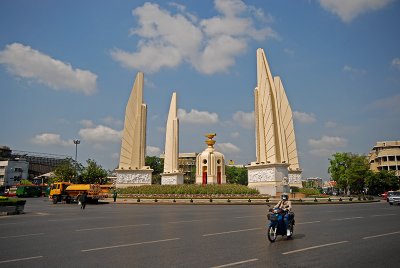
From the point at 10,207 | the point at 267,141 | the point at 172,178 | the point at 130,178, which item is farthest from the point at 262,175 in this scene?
the point at 10,207

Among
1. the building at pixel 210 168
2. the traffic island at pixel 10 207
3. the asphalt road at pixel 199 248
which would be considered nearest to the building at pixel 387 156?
the building at pixel 210 168

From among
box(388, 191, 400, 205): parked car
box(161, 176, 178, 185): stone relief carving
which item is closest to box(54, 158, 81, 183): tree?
box(161, 176, 178, 185): stone relief carving

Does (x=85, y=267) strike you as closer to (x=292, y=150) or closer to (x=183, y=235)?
(x=183, y=235)

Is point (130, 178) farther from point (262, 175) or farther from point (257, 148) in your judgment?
point (262, 175)

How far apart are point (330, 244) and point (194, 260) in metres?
3.88

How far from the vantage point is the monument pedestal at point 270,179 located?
3516 cm

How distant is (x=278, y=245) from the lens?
8422 millimetres

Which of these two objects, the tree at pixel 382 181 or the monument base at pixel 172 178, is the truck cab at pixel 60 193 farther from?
the tree at pixel 382 181

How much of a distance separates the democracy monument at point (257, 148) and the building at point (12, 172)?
140 feet

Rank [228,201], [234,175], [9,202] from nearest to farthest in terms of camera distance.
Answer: [9,202], [228,201], [234,175]

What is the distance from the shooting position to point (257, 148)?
4075 cm

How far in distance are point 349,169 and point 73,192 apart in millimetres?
42759

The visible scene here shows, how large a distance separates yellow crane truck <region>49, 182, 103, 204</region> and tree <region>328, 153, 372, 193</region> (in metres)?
40.6

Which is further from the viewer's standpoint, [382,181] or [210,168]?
[382,181]
